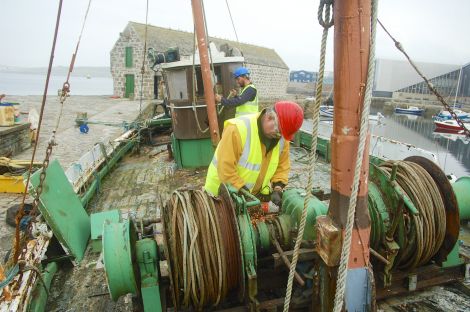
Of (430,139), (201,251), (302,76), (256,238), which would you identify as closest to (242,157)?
(256,238)

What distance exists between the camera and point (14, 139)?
29.7ft

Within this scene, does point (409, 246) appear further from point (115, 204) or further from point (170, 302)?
point (115, 204)

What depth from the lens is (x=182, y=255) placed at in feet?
8.49

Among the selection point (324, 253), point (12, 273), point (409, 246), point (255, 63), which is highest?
point (255, 63)

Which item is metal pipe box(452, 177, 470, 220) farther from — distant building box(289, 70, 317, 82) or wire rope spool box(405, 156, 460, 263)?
distant building box(289, 70, 317, 82)

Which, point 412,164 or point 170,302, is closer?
point 170,302

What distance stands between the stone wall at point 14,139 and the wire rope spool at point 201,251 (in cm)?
765

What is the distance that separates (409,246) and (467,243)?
6.63 feet

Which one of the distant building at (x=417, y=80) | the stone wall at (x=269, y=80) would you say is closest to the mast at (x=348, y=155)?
the stone wall at (x=269, y=80)

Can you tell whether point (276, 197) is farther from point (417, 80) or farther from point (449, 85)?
point (417, 80)

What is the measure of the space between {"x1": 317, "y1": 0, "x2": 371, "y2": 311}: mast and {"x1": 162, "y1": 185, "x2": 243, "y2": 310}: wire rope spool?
737 mm

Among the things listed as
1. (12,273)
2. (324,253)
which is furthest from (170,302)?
(324,253)

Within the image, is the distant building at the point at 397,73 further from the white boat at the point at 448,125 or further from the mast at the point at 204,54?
the mast at the point at 204,54

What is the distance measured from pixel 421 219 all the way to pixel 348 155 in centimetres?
148
